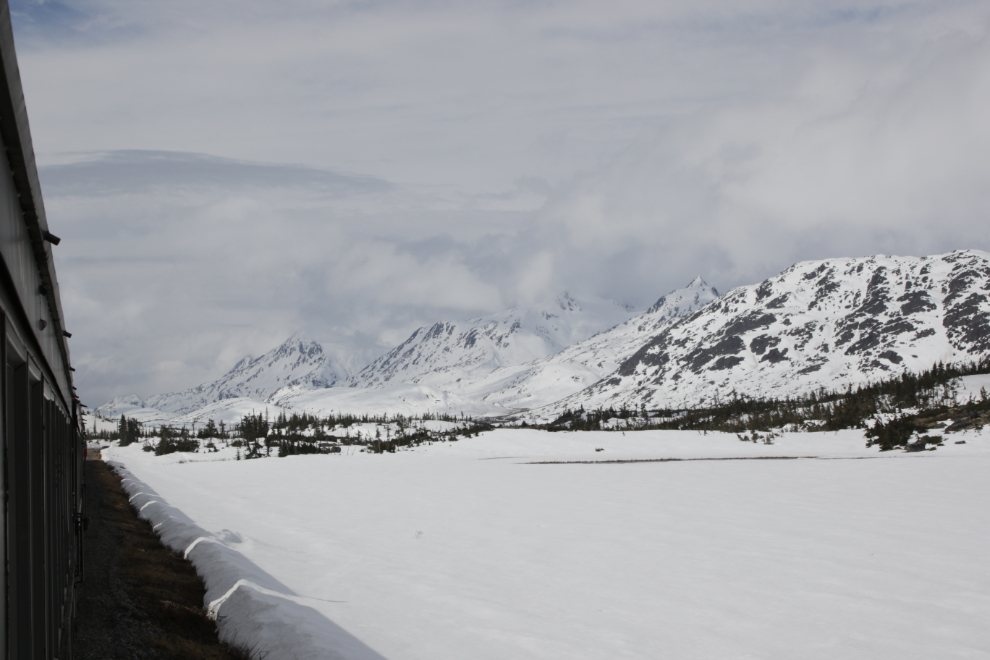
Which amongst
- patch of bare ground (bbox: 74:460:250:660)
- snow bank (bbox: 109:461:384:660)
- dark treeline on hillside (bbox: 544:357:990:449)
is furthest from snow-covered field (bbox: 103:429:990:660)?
dark treeline on hillside (bbox: 544:357:990:449)

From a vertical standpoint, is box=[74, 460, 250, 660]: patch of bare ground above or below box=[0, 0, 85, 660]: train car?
below

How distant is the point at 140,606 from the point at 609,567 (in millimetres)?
7043

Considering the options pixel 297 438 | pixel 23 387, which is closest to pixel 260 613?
pixel 23 387

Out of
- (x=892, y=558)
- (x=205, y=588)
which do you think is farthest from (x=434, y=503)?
(x=892, y=558)

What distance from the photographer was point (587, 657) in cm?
813

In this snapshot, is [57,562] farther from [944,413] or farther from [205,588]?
[944,413]

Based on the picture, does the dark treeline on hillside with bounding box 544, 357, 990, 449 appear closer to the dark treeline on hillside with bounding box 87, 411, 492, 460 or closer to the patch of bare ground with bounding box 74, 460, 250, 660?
the dark treeline on hillside with bounding box 87, 411, 492, 460

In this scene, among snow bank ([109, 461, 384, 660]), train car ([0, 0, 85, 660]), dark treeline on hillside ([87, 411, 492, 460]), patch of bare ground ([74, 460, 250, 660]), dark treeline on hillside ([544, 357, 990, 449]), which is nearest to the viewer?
train car ([0, 0, 85, 660])

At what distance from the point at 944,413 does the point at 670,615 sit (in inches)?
1444

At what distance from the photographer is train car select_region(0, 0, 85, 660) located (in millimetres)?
3535

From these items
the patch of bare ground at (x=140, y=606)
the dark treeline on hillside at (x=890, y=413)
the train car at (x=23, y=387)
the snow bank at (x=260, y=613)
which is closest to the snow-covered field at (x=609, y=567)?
the snow bank at (x=260, y=613)

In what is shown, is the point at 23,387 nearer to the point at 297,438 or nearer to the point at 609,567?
the point at 609,567

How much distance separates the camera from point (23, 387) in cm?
458

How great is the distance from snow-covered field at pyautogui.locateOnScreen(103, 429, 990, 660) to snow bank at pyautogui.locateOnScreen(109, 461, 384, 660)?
0.13 feet
